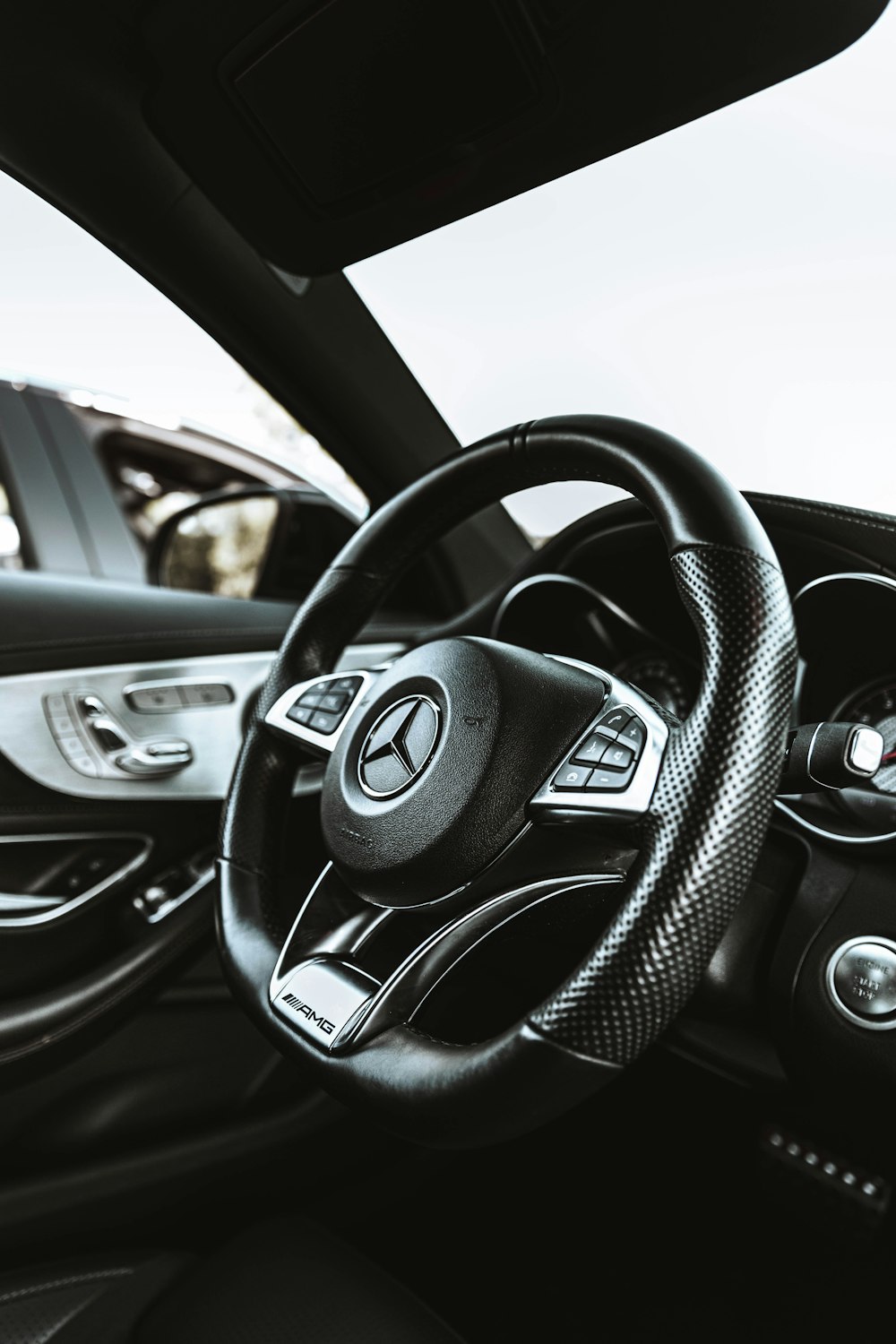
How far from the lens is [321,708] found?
1090mm

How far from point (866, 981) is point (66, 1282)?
92 cm

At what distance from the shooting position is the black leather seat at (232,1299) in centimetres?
98

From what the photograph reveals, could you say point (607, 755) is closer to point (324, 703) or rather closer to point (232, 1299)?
point (324, 703)

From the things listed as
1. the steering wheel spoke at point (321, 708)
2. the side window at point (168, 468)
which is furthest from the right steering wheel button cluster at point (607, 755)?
the side window at point (168, 468)

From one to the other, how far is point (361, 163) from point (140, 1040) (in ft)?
4.35

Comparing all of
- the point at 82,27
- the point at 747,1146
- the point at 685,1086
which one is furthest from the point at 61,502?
the point at 747,1146

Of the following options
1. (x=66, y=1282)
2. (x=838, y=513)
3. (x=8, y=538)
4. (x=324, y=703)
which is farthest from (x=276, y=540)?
(x=66, y=1282)

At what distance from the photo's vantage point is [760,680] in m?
0.75

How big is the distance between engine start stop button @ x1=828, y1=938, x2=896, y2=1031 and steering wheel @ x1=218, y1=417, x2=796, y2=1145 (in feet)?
0.89

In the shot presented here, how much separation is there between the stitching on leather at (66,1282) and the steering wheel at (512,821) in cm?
43

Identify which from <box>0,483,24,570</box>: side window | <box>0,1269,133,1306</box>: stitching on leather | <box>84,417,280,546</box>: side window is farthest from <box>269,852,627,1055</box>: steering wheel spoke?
<box>84,417,280,546</box>: side window

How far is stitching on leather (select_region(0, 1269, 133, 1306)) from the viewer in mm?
1041

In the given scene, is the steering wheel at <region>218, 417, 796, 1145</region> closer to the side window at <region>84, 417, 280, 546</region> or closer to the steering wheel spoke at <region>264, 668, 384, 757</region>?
the steering wheel spoke at <region>264, 668, 384, 757</region>

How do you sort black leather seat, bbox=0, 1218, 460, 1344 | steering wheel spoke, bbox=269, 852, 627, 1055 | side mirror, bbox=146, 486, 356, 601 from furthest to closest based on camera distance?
side mirror, bbox=146, 486, 356, 601 < black leather seat, bbox=0, 1218, 460, 1344 < steering wheel spoke, bbox=269, 852, 627, 1055
